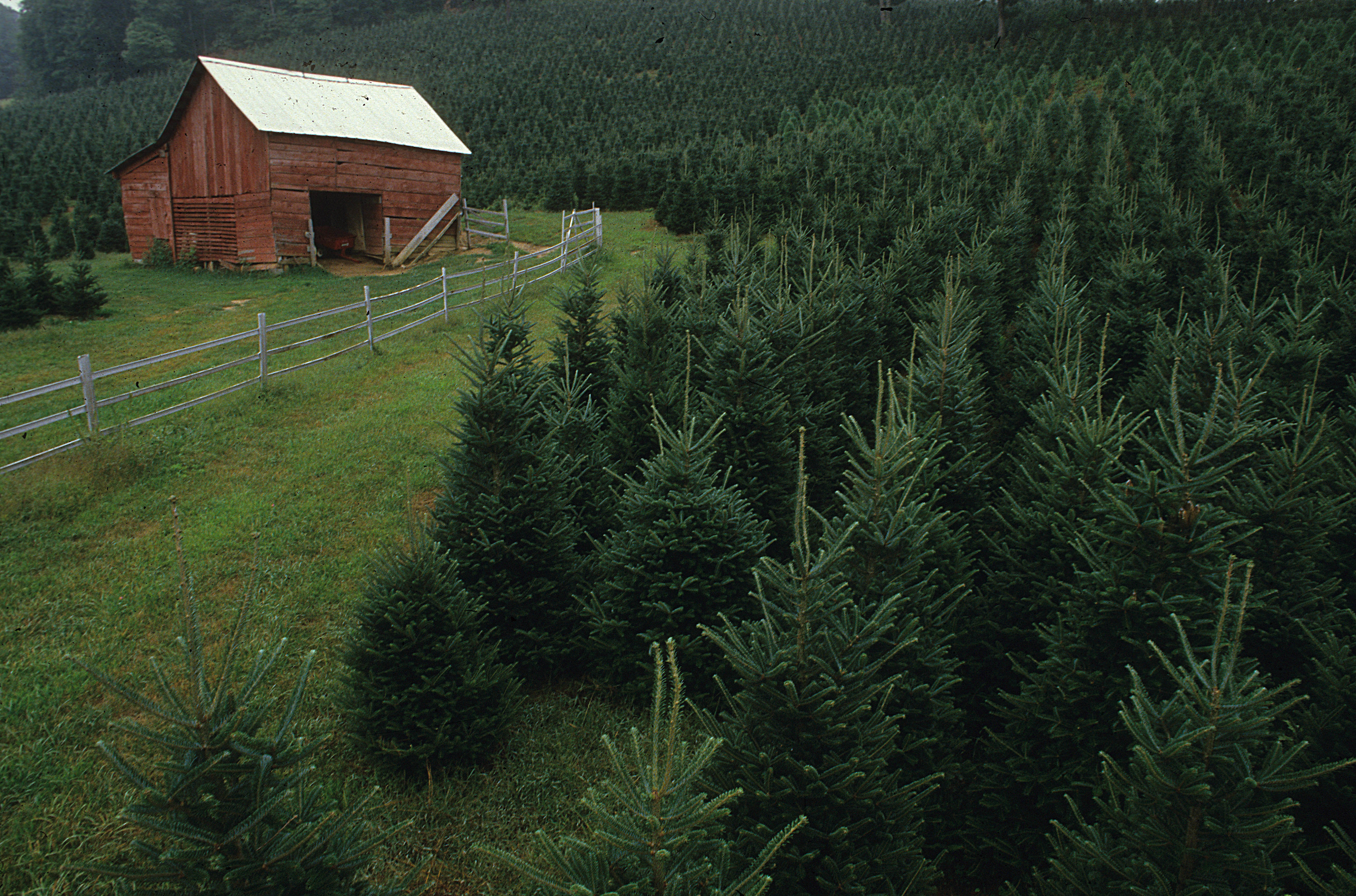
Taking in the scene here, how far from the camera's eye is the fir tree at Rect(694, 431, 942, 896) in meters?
3.67

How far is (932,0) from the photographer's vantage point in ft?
260

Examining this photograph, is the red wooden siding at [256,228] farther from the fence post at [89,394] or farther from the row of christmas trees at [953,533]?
the row of christmas trees at [953,533]

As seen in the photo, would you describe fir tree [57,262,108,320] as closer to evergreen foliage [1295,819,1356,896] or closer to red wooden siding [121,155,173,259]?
red wooden siding [121,155,173,259]

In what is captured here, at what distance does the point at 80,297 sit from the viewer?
17703mm

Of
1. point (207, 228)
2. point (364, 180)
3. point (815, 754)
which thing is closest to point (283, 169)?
point (364, 180)

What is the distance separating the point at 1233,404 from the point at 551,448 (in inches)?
223

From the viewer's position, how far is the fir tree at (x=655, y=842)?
258cm

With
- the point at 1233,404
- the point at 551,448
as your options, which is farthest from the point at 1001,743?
the point at 551,448

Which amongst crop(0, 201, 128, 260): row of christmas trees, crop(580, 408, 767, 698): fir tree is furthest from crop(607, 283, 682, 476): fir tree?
crop(0, 201, 128, 260): row of christmas trees

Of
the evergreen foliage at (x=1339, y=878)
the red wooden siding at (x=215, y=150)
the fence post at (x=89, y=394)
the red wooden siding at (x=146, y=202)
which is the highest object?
the red wooden siding at (x=215, y=150)

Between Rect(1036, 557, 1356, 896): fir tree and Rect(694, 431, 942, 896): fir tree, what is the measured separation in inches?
36.8

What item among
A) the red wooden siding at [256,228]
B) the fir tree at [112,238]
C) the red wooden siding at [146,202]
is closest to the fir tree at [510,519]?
the red wooden siding at [256,228]

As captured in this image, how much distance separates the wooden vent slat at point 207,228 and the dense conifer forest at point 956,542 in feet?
50.3

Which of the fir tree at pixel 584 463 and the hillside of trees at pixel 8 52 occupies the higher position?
the hillside of trees at pixel 8 52
